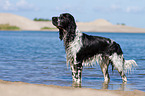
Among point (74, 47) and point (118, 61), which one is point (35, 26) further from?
point (74, 47)

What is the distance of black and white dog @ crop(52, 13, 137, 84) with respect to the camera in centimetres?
752

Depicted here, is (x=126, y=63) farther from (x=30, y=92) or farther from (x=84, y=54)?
(x=30, y=92)

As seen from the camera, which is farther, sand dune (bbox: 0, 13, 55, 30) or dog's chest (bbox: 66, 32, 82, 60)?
sand dune (bbox: 0, 13, 55, 30)

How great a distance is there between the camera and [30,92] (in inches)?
217

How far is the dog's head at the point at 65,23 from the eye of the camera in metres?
7.45

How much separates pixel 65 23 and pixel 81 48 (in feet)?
2.78

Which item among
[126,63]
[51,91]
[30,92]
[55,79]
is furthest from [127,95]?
[55,79]

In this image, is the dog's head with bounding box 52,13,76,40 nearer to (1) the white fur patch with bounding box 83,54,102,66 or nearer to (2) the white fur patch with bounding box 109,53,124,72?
(1) the white fur patch with bounding box 83,54,102,66

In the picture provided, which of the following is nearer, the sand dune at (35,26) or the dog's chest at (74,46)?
the dog's chest at (74,46)

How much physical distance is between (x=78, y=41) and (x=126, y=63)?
6.07ft

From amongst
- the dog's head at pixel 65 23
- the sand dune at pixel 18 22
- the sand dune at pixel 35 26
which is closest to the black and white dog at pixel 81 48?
the dog's head at pixel 65 23

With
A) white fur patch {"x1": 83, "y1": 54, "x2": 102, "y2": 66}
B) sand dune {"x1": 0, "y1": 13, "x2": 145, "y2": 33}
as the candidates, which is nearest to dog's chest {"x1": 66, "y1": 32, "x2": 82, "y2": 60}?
white fur patch {"x1": 83, "y1": 54, "x2": 102, "y2": 66}

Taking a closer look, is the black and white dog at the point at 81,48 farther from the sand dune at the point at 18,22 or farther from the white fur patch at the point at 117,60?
the sand dune at the point at 18,22

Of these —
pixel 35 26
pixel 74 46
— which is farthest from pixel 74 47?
pixel 35 26
